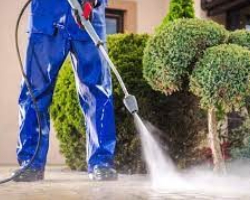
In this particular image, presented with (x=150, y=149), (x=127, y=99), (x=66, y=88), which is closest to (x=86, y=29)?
(x=127, y=99)

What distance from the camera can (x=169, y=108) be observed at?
15.8 feet

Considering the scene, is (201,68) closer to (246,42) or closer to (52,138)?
(246,42)

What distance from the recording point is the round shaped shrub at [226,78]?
3738mm

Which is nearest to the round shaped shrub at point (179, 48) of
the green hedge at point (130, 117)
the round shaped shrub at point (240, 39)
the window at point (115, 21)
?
the round shaped shrub at point (240, 39)

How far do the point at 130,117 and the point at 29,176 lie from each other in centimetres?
124

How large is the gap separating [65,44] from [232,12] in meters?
4.28

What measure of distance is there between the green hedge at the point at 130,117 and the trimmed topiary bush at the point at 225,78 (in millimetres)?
890

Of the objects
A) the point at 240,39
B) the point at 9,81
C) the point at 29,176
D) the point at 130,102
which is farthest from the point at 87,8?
the point at 9,81

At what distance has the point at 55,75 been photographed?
3787 millimetres

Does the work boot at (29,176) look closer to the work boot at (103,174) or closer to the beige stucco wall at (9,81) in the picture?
the work boot at (103,174)

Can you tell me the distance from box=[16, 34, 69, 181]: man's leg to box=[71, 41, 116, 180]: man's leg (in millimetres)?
136

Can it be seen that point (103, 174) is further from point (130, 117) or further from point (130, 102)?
point (130, 117)

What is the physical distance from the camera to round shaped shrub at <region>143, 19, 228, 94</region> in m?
3.97

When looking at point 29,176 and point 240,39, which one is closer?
point 29,176
